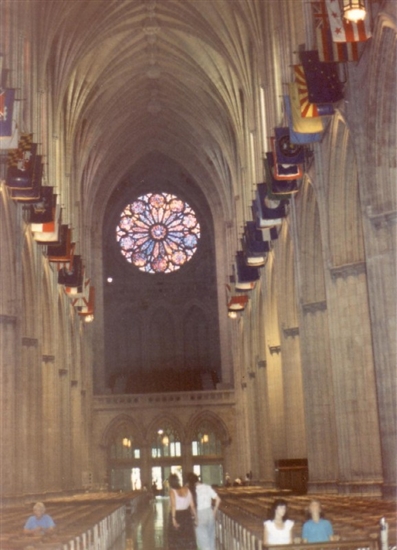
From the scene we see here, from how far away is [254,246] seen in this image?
3500 cm

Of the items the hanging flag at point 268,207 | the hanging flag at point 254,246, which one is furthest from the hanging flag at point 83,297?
the hanging flag at point 268,207

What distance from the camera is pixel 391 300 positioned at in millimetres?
20328

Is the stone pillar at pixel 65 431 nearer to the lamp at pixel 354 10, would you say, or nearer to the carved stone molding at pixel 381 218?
the carved stone molding at pixel 381 218

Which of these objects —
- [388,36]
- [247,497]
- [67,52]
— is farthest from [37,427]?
[388,36]

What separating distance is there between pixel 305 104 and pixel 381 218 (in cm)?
426

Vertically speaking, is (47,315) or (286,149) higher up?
(286,149)

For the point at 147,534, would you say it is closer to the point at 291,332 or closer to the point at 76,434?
the point at 291,332

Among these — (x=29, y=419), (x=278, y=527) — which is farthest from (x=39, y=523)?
(x=29, y=419)

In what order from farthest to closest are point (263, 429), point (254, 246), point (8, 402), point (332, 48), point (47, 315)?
point (263, 429) < point (47, 315) < point (254, 246) < point (8, 402) < point (332, 48)

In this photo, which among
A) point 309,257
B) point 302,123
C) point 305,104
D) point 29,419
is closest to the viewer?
point 305,104

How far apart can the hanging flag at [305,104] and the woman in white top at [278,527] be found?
47.2ft

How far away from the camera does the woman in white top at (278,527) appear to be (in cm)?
1002

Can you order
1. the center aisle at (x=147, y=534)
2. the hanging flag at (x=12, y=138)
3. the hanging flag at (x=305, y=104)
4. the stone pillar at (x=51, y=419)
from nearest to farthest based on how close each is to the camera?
the center aisle at (x=147, y=534)
the hanging flag at (x=12, y=138)
the hanging flag at (x=305, y=104)
the stone pillar at (x=51, y=419)

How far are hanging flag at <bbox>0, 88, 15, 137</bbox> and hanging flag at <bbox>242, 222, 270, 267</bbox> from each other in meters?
13.8
